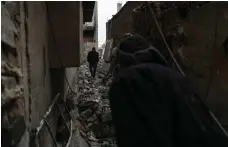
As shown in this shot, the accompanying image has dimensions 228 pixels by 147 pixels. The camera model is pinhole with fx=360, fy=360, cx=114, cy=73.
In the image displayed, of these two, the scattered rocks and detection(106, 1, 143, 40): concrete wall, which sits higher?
detection(106, 1, 143, 40): concrete wall

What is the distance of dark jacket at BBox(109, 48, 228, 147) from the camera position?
6.98 ft

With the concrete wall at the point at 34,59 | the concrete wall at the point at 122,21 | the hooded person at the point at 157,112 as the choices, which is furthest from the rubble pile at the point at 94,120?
the concrete wall at the point at 122,21

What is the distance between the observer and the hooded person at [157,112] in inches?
83.7

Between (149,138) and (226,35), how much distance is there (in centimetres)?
252

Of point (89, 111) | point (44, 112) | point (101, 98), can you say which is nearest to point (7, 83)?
point (44, 112)

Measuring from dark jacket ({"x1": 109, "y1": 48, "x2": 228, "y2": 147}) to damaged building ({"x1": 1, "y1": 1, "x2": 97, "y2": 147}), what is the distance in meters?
0.63

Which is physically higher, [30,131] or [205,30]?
[205,30]

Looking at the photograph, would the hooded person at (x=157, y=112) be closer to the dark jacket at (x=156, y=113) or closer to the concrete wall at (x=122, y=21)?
the dark jacket at (x=156, y=113)

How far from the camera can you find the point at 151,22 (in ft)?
18.9

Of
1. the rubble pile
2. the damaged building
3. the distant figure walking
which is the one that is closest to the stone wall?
the damaged building

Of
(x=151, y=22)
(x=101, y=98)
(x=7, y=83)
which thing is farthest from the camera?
(x=101, y=98)

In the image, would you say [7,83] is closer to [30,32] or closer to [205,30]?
[30,32]

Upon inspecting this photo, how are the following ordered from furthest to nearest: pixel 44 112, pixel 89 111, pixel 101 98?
pixel 101 98
pixel 89 111
pixel 44 112

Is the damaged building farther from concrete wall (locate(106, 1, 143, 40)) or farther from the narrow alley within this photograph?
concrete wall (locate(106, 1, 143, 40))
